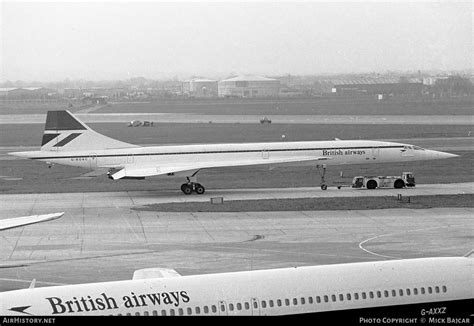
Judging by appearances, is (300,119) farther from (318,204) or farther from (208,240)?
(208,240)

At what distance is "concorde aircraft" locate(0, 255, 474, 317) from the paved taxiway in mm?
11597

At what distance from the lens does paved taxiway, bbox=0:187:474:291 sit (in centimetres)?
3338

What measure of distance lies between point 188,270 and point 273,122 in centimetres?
11043

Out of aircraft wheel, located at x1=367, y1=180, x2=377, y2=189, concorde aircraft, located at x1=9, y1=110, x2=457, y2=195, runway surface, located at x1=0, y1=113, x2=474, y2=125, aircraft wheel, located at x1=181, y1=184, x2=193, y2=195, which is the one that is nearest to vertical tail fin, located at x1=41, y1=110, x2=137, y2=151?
concorde aircraft, located at x1=9, y1=110, x2=457, y2=195

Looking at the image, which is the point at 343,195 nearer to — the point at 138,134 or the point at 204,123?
the point at 138,134

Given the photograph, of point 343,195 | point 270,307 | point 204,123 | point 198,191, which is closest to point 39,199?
point 198,191

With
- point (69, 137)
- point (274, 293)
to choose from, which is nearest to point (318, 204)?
point (69, 137)

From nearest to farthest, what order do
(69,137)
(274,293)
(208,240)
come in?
(274,293) < (208,240) < (69,137)

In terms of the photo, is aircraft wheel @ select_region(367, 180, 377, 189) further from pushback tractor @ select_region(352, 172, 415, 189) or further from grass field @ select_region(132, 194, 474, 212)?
grass field @ select_region(132, 194, 474, 212)

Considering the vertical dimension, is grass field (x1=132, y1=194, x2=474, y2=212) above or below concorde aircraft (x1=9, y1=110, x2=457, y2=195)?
below

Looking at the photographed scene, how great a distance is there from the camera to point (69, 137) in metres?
59.2

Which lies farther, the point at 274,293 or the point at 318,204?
the point at 318,204

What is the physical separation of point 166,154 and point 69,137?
6567 millimetres

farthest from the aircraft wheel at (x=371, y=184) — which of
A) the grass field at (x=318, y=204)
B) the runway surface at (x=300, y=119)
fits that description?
the runway surface at (x=300, y=119)
